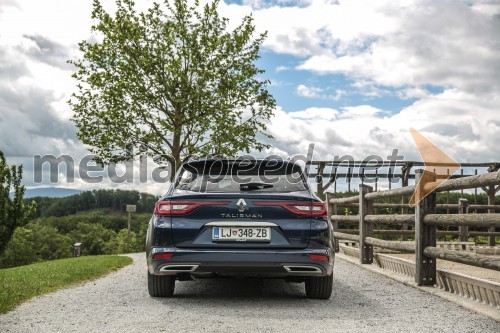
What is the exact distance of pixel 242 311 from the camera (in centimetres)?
585

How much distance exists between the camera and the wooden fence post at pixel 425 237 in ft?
25.3

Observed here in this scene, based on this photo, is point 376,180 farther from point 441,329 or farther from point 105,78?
point 441,329

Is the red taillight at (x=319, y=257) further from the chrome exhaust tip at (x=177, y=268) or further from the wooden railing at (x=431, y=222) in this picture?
the wooden railing at (x=431, y=222)

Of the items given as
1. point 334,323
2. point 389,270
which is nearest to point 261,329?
point 334,323

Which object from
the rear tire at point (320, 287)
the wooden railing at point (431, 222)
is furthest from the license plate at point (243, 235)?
the wooden railing at point (431, 222)

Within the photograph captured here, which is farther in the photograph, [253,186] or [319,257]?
[253,186]

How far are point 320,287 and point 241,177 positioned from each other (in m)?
1.55

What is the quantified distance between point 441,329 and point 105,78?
2175 cm

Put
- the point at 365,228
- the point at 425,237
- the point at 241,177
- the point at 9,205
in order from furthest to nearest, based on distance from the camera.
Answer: the point at 9,205, the point at 365,228, the point at 425,237, the point at 241,177

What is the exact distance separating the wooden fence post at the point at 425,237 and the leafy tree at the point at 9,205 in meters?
12.1

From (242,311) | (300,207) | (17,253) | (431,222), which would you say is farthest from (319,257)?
(17,253)

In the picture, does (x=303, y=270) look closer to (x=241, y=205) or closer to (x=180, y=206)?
(x=241, y=205)

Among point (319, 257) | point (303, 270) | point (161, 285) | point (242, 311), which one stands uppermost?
point (319, 257)

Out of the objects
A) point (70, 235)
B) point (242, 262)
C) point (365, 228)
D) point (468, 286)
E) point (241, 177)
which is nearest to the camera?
point (242, 262)
